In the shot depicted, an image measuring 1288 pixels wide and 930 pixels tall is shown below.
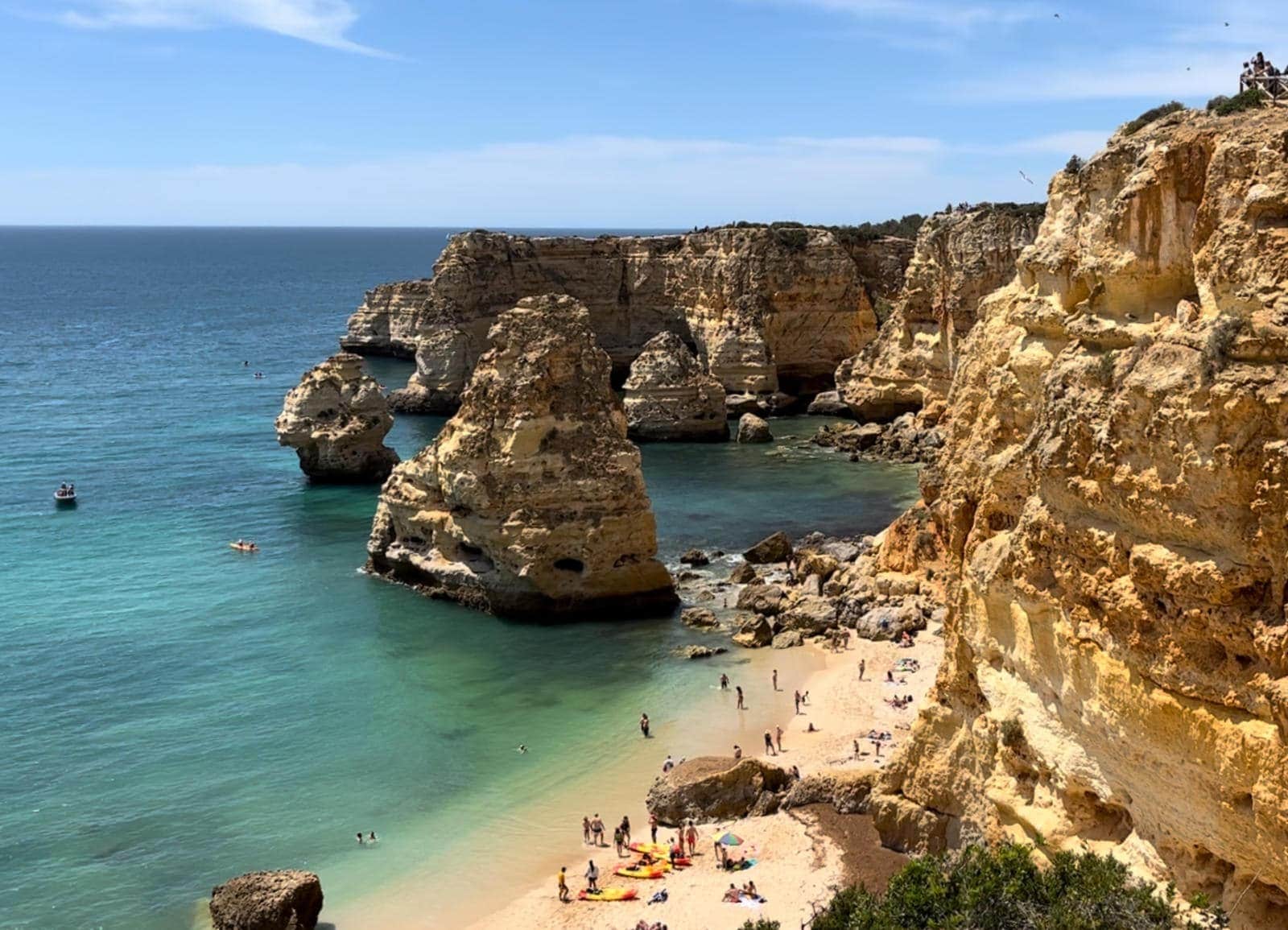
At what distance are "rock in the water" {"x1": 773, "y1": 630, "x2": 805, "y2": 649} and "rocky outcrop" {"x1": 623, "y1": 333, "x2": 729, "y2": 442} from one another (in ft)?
108

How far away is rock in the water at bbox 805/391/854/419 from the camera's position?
236ft

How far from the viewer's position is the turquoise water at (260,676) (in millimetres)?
24031

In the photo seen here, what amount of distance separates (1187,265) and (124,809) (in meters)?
22.8

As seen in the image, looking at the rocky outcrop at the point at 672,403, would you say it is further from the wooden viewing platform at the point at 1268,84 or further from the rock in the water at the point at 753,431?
the wooden viewing platform at the point at 1268,84

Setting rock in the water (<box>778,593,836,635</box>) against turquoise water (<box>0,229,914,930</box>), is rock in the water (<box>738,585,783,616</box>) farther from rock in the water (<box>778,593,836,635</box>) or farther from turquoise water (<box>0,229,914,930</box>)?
turquoise water (<box>0,229,914,930</box>)

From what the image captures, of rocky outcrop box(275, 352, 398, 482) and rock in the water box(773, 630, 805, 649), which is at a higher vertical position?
rocky outcrop box(275, 352, 398, 482)

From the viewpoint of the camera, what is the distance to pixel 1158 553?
12.4 m

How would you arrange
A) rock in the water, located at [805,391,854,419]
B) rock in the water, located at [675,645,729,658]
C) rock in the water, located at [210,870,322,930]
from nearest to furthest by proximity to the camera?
rock in the water, located at [210,870,322,930] → rock in the water, located at [675,645,729,658] → rock in the water, located at [805,391,854,419]

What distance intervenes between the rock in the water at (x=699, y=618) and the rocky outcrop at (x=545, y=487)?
1035 millimetres

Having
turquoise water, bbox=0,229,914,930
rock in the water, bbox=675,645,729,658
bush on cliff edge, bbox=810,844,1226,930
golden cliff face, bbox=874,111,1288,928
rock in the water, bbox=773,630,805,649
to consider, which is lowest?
turquoise water, bbox=0,229,914,930

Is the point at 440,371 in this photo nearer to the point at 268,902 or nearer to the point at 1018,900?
the point at 268,902

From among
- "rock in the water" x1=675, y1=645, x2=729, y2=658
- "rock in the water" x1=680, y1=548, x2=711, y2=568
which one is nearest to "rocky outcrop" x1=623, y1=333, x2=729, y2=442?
"rock in the water" x1=680, y1=548, x2=711, y2=568

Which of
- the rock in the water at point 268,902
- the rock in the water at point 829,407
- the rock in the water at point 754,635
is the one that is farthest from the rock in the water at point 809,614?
the rock in the water at point 829,407

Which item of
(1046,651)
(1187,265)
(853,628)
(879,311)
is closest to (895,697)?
(853,628)
